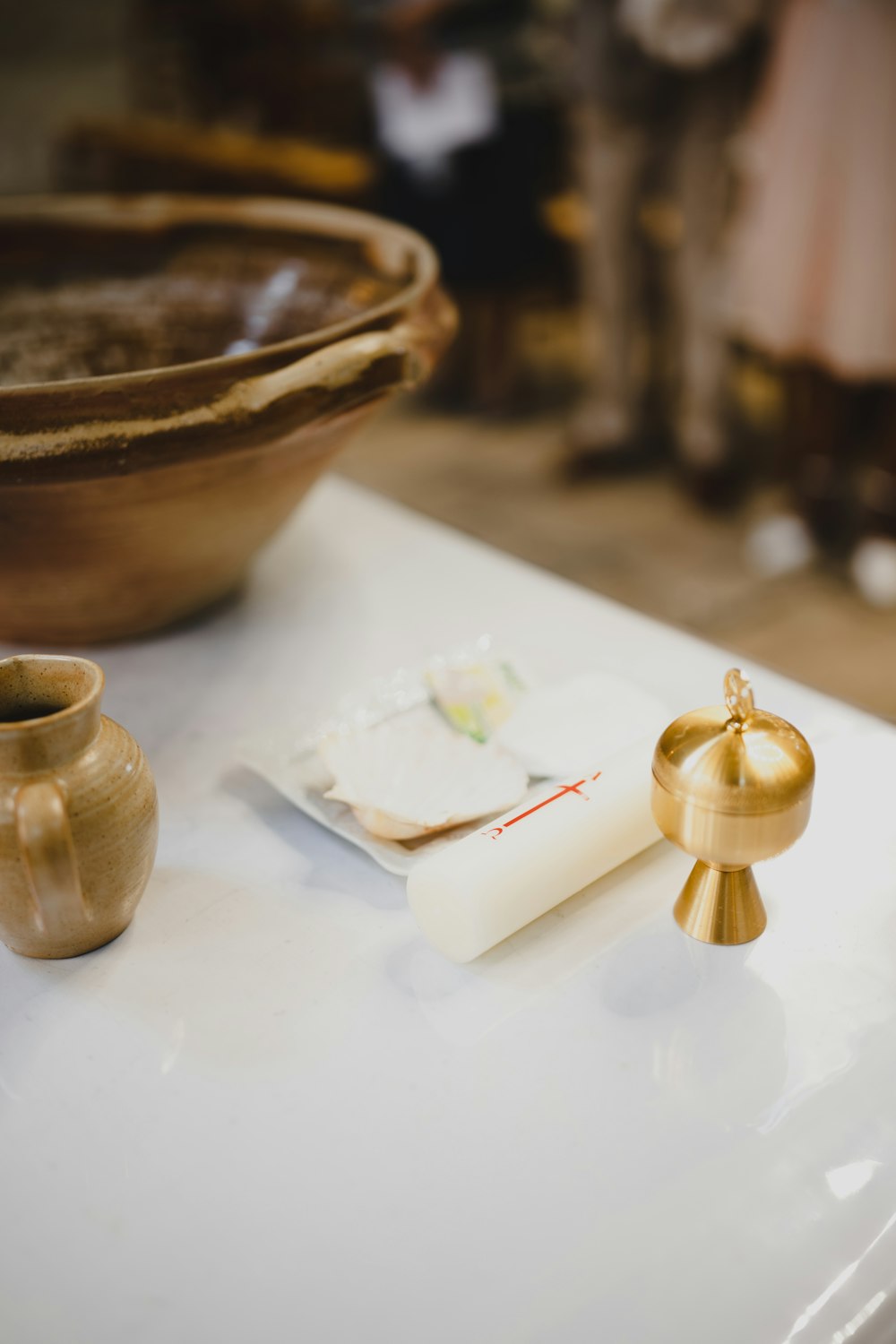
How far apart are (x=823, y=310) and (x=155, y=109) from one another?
2.90 meters

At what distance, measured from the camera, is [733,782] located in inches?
17.1

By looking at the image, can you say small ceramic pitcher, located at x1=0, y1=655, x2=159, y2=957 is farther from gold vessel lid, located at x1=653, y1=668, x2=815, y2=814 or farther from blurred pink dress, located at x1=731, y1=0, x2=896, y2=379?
blurred pink dress, located at x1=731, y1=0, x2=896, y2=379

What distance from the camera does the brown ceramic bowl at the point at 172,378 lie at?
54 cm

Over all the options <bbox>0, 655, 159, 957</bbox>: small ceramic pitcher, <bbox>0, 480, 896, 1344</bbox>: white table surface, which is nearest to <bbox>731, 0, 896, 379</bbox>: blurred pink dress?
<bbox>0, 480, 896, 1344</bbox>: white table surface

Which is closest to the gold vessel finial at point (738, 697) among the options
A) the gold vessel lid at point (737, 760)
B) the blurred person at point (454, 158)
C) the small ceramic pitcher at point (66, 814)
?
the gold vessel lid at point (737, 760)

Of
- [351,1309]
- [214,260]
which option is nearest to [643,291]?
[214,260]

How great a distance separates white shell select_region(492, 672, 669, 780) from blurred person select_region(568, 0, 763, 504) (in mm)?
1464

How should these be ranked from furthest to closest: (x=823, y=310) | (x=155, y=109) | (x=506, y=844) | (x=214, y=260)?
(x=155, y=109)
(x=823, y=310)
(x=214, y=260)
(x=506, y=844)

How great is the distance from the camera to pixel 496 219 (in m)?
2.54

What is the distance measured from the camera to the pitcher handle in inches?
16.4

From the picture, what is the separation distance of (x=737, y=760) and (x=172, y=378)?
1.08 feet

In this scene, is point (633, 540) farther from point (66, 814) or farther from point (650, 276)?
point (66, 814)

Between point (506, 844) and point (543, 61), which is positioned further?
point (543, 61)

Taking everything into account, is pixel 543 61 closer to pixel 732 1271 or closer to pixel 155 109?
pixel 155 109
